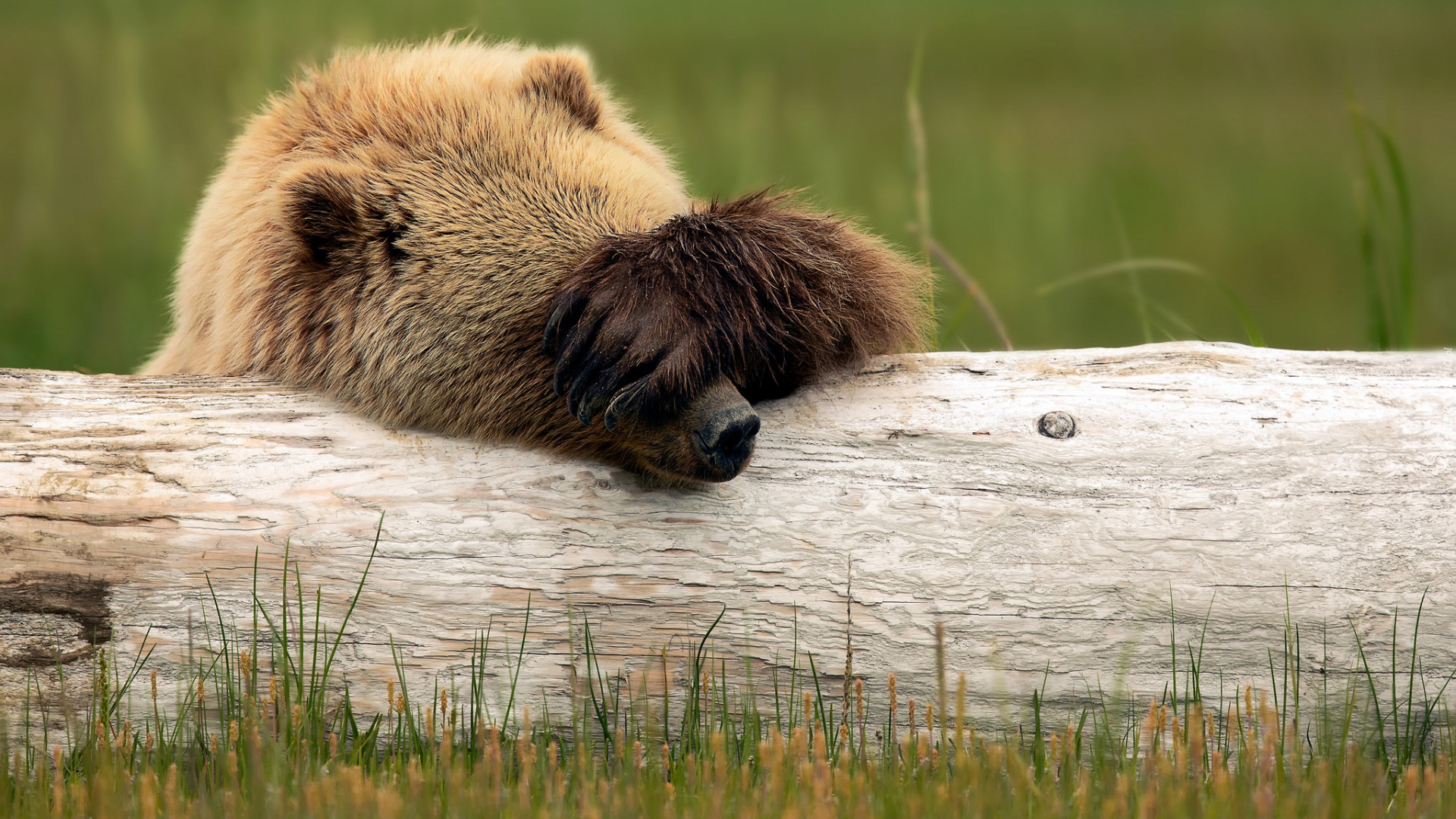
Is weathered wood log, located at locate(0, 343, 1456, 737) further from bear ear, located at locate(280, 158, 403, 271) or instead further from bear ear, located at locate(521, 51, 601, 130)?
bear ear, located at locate(521, 51, 601, 130)

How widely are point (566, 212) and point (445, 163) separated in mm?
401

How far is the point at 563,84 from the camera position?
141 inches

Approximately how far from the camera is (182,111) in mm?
8523

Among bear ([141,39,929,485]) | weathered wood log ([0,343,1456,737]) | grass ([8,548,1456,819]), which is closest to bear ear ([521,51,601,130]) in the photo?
bear ([141,39,929,485])

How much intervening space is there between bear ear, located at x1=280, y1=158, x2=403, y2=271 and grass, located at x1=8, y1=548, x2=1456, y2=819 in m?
1.05

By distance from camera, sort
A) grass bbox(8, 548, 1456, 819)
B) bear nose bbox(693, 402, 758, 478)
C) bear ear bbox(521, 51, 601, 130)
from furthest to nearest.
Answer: bear ear bbox(521, 51, 601, 130) → bear nose bbox(693, 402, 758, 478) → grass bbox(8, 548, 1456, 819)

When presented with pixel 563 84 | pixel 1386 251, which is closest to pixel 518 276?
pixel 563 84

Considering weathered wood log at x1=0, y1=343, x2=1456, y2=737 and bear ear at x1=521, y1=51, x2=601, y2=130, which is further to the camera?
bear ear at x1=521, y1=51, x2=601, y2=130

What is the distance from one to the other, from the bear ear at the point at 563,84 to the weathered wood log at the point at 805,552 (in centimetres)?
139

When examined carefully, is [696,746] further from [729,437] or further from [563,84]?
[563,84]

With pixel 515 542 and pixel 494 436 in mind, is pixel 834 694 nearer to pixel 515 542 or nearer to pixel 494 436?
pixel 515 542

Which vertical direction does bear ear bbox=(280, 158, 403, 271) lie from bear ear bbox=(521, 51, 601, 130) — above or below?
below

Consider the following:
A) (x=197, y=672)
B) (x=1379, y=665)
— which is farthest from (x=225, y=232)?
(x=1379, y=665)

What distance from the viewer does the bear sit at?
2604 mm
